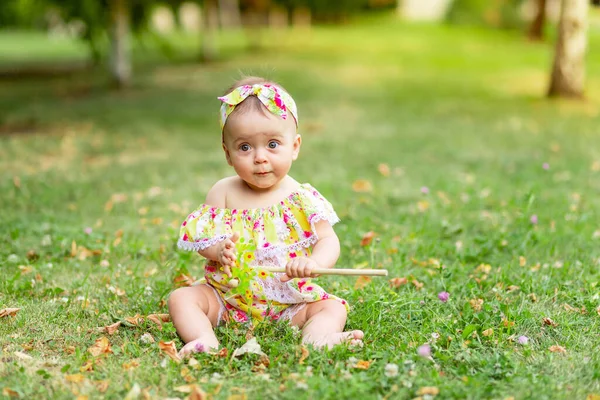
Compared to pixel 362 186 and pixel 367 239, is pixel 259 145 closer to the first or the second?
pixel 367 239

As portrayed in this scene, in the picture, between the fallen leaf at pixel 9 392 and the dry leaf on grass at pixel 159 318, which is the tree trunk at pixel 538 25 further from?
the fallen leaf at pixel 9 392

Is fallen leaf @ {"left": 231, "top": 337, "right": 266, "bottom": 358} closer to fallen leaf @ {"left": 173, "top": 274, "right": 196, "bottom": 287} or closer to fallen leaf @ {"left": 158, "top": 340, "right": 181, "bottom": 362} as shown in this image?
fallen leaf @ {"left": 158, "top": 340, "right": 181, "bottom": 362}

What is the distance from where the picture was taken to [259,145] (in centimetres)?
307

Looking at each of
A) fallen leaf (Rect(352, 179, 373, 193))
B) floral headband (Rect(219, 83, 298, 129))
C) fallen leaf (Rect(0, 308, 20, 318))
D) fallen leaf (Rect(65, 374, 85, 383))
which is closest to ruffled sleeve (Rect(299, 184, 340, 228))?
floral headband (Rect(219, 83, 298, 129))

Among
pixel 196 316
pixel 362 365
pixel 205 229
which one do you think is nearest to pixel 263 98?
pixel 205 229

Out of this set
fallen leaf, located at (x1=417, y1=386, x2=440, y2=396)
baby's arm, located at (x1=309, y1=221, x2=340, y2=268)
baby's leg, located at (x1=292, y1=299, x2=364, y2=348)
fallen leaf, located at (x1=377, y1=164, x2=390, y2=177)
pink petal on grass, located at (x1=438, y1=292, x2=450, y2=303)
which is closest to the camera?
fallen leaf, located at (x1=417, y1=386, x2=440, y2=396)

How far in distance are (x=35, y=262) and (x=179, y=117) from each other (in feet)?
22.5

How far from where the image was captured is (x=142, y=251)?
441 cm

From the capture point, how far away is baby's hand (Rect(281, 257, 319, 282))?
9.38 ft

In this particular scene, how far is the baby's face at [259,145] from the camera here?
3035 millimetres

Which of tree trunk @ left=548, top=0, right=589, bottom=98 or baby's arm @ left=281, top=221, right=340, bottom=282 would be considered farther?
tree trunk @ left=548, top=0, right=589, bottom=98

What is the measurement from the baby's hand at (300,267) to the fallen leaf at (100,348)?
0.85 metres

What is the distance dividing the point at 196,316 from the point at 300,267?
570 mm

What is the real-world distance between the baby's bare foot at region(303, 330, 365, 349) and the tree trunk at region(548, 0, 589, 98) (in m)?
9.44
